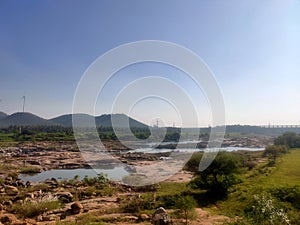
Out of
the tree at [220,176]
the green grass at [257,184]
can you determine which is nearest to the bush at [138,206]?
the green grass at [257,184]

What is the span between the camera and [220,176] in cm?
2145

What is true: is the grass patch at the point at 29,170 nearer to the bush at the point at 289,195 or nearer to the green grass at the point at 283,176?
the green grass at the point at 283,176

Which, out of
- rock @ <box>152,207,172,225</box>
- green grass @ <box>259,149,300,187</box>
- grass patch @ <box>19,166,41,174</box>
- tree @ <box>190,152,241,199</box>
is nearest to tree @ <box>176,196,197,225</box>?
rock @ <box>152,207,172,225</box>

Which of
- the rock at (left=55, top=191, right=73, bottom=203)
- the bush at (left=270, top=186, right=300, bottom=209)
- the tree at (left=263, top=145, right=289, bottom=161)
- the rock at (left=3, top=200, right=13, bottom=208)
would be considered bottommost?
the rock at (left=3, top=200, right=13, bottom=208)

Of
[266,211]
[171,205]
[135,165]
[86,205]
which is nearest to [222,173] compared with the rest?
[171,205]

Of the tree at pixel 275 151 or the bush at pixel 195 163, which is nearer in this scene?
the bush at pixel 195 163

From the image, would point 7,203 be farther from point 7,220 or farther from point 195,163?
point 195,163

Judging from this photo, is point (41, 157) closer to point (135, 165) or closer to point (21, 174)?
point (21, 174)

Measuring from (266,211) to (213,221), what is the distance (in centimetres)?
700

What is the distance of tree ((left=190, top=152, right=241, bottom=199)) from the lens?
2109 centimetres

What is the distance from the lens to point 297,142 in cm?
6353

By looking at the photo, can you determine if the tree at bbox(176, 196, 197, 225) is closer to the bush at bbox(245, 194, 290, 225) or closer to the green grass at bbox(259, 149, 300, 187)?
the bush at bbox(245, 194, 290, 225)

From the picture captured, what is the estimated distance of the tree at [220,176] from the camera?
21094 mm

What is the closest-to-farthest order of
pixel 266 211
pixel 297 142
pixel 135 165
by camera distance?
pixel 266 211
pixel 135 165
pixel 297 142
